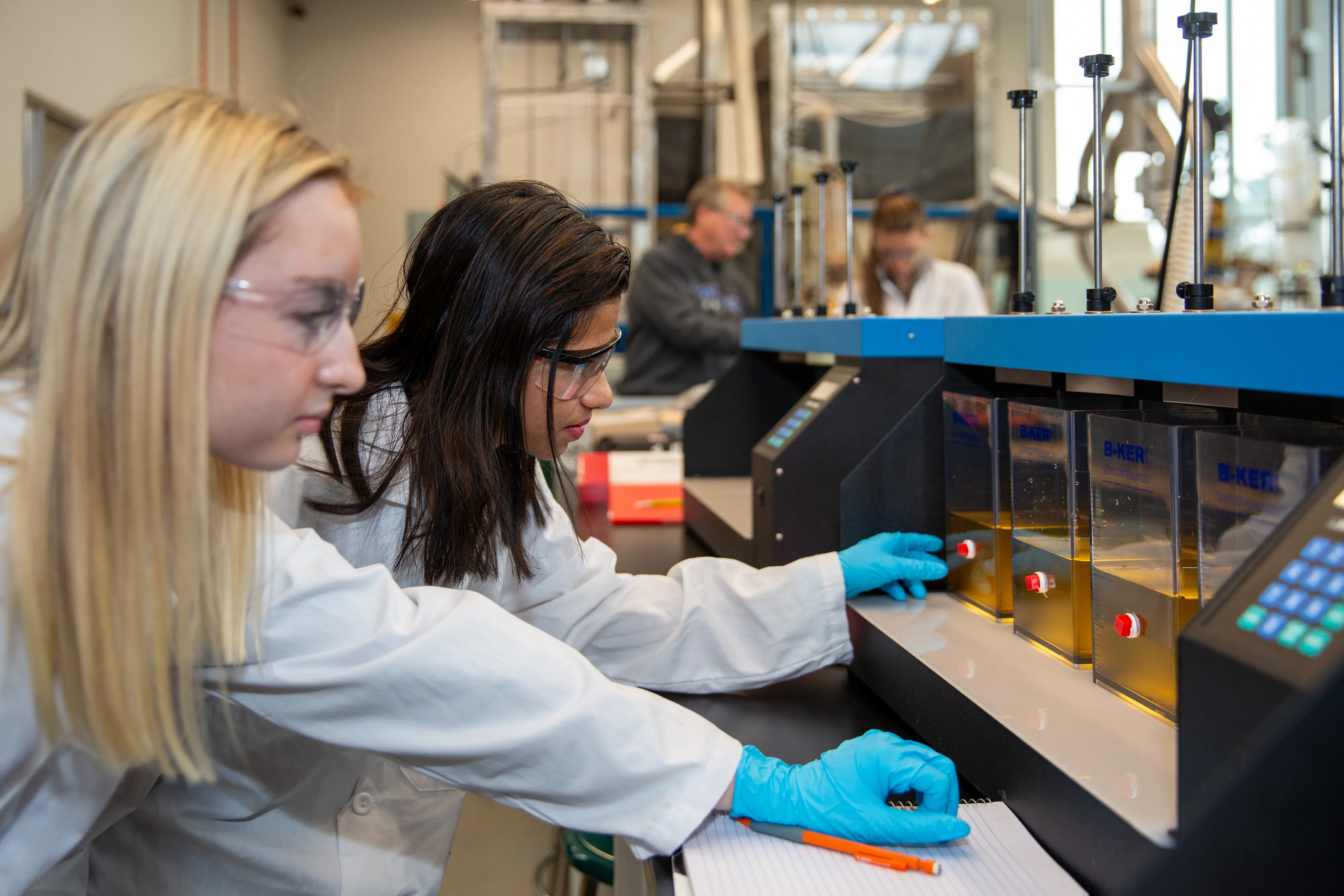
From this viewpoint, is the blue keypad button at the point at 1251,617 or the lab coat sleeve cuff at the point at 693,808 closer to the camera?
the blue keypad button at the point at 1251,617

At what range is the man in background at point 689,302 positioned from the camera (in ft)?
12.4

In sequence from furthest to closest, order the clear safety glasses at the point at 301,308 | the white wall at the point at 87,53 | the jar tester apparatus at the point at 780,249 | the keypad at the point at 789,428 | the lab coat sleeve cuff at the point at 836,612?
the white wall at the point at 87,53 → the jar tester apparatus at the point at 780,249 → the keypad at the point at 789,428 → the lab coat sleeve cuff at the point at 836,612 → the clear safety glasses at the point at 301,308

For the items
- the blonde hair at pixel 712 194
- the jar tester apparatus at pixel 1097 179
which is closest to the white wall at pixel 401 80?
the blonde hair at pixel 712 194

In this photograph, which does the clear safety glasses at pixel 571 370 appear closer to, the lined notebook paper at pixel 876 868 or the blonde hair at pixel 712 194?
the lined notebook paper at pixel 876 868

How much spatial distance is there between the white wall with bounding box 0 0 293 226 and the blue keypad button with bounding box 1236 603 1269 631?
2.64 m

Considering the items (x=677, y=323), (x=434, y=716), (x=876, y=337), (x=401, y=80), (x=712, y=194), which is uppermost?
(x=401, y=80)

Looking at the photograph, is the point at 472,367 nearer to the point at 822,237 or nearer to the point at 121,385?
the point at 121,385

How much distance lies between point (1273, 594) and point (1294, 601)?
0.01 m

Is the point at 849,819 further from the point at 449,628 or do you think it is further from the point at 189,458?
the point at 189,458

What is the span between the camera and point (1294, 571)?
0.57m

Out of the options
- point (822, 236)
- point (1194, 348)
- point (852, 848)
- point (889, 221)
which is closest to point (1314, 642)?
point (1194, 348)

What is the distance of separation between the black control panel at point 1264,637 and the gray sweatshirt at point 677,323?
3.16 m

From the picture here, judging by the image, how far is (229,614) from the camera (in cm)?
71

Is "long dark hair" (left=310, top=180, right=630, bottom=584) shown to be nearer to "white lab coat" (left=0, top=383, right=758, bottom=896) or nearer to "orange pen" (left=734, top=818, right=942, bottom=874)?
"white lab coat" (left=0, top=383, right=758, bottom=896)
